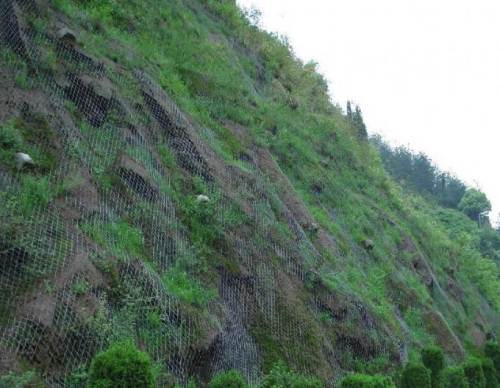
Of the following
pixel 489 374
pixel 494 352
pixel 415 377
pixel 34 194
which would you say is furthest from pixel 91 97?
pixel 494 352

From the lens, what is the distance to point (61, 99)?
9.71 m

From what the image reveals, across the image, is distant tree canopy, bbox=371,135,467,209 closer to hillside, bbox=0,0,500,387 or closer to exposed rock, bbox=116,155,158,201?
hillside, bbox=0,0,500,387

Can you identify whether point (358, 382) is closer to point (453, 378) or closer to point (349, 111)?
point (453, 378)

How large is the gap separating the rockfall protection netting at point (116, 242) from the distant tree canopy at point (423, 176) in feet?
186

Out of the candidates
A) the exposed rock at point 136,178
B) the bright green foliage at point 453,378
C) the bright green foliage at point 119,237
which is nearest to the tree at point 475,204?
the bright green foliage at point 453,378

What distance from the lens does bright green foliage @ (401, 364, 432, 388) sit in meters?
9.94

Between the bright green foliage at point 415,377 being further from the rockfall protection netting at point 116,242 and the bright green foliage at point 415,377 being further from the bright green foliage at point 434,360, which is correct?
the bright green foliage at point 434,360

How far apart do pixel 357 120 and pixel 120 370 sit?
26.0m

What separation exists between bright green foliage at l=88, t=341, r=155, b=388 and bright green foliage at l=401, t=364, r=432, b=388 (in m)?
6.27

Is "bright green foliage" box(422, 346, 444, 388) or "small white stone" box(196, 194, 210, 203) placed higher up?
"small white stone" box(196, 194, 210, 203)

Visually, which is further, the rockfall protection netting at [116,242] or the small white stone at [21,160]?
the small white stone at [21,160]

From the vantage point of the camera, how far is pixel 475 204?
66250 millimetres

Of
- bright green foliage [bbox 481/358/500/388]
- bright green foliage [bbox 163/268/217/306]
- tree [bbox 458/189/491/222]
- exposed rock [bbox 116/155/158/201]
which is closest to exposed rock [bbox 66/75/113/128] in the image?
exposed rock [bbox 116/155/158/201]

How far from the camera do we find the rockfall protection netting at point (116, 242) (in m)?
6.33
